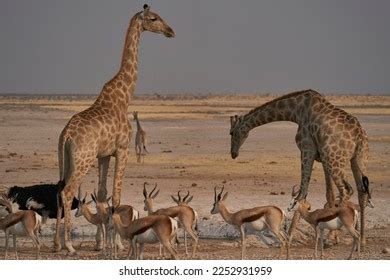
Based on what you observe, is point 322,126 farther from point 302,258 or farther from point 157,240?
point 157,240

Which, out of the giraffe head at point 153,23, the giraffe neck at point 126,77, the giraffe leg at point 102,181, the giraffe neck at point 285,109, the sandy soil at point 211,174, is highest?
the giraffe head at point 153,23

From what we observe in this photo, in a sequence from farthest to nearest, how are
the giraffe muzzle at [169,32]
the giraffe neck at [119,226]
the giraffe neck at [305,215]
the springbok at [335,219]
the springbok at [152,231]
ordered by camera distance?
the giraffe muzzle at [169,32]
the giraffe neck at [305,215]
the springbok at [335,219]
the giraffe neck at [119,226]
the springbok at [152,231]

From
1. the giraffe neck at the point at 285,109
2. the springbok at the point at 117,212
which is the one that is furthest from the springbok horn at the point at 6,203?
the giraffe neck at the point at 285,109

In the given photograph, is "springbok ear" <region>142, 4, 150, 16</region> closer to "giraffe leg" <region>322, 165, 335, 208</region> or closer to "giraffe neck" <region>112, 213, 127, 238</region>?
"giraffe leg" <region>322, 165, 335, 208</region>

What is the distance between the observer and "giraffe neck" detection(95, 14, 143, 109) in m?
10.1

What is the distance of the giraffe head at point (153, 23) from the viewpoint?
1027 centimetres

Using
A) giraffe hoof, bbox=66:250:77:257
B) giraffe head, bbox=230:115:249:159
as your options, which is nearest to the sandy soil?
giraffe hoof, bbox=66:250:77:257

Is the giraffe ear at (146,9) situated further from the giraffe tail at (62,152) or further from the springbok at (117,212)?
the springbok at (117,212)

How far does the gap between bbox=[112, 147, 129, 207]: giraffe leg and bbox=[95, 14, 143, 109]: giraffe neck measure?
21.4 inches

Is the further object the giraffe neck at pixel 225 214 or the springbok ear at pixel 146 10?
the springbok ear at pixel 146 10

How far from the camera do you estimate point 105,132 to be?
9.60m

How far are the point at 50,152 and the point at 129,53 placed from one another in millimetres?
10366
